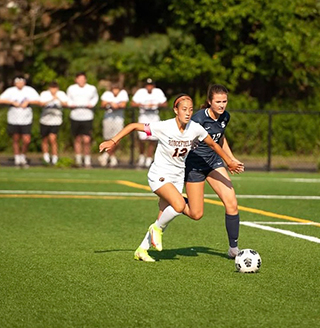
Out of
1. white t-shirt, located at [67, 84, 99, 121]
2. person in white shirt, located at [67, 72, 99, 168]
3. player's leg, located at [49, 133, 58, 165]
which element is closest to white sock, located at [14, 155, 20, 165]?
player's leg, located at [49, 133, 58, 165]

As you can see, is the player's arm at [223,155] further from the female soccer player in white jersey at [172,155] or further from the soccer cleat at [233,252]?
the soccer cleat at [233,252]

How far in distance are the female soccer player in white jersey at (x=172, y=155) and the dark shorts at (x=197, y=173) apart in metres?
0.28

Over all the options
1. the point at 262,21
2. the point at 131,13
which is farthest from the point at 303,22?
the point at 131,13

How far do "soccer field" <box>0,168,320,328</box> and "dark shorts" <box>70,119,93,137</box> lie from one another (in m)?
5.94

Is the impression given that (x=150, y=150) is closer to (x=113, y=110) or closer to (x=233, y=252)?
(x=113, y=110)

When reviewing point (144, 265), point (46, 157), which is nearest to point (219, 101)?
point (144, 265)

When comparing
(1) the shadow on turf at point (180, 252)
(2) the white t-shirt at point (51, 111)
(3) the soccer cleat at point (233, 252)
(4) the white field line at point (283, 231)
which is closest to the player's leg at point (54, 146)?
(2) the white t-shirt at point (51, 111)

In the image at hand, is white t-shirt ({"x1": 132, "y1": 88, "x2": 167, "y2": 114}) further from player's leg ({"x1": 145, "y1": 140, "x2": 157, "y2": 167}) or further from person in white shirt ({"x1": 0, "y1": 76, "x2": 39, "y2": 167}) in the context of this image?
person in white shirt ({"x1": 0, "y1": 76, "x2": 39, "y2": 167})

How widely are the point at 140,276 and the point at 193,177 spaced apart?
6.03 ft

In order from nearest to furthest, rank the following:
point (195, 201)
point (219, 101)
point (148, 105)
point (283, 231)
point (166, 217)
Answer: point (166, 217)
point (219, 101)
point (195, 201)
point (283, 231)
point (148, 105)

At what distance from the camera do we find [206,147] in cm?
1029

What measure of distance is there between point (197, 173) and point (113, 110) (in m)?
13.7

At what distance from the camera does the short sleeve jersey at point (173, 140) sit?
980 cm

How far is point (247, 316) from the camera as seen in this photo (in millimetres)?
6906
